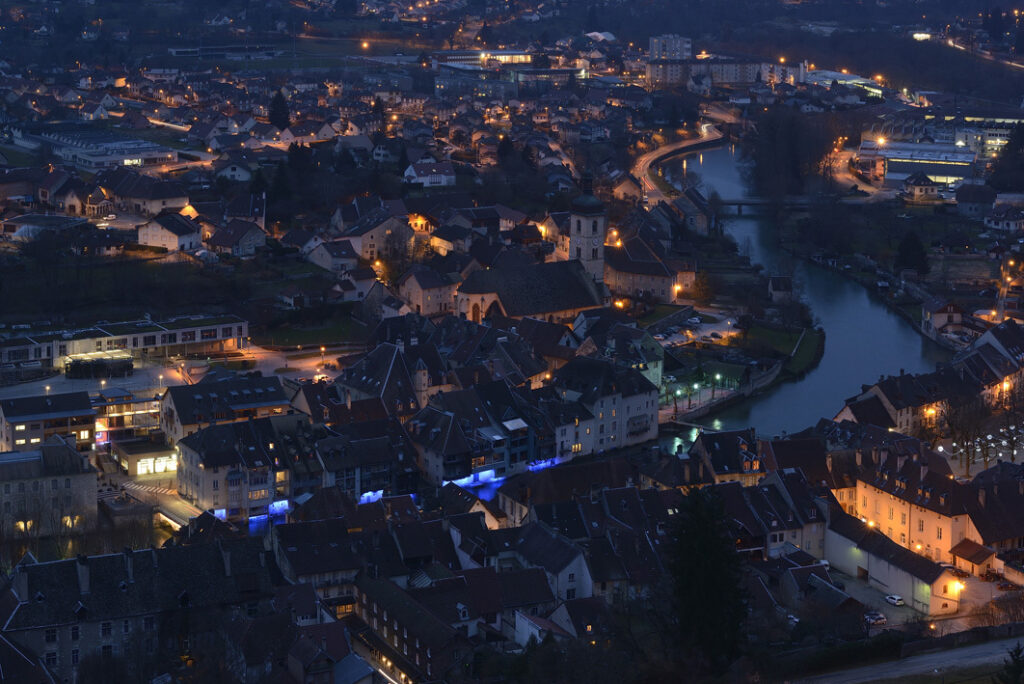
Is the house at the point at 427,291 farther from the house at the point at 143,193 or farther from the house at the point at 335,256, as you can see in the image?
the house at the point at 143,193

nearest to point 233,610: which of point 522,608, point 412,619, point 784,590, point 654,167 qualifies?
point 412,619

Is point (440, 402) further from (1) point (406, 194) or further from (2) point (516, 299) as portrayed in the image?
(1) point (406, 194)

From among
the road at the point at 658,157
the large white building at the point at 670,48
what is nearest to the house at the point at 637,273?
the road at the point at 658,157

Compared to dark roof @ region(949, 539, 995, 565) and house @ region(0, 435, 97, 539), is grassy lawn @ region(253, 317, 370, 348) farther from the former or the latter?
dark roof @ region(949, 539, 995, 565)

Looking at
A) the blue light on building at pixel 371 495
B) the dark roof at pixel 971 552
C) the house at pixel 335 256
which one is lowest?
the house at pixel 335 256

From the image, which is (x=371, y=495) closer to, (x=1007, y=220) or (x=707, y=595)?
(x=707, y=595)
